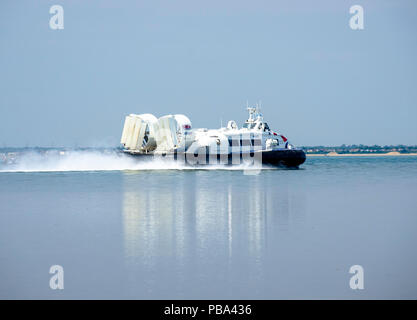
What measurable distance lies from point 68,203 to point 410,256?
14.0 metres

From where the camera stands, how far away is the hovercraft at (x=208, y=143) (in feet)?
141

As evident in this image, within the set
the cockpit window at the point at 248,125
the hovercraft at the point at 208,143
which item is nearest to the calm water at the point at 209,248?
the hovercraft at the point at 208,143

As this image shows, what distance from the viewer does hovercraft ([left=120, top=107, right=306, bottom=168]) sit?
43125 millimetres

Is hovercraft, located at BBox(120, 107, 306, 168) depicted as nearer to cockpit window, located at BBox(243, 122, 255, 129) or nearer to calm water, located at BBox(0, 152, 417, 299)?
cockpit window, located at BBox(243, 122, 255, 129)

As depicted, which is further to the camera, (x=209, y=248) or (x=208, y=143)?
(x=208, y=143)

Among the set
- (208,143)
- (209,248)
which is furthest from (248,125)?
(209,248)

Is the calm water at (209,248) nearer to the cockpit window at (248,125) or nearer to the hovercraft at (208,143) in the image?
the hovercraft at (208,143)

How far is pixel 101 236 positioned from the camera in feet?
41.8

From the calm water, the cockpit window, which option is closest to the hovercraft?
→ the cockpit window

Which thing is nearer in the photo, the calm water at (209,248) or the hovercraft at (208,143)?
the calm water at (209,248)

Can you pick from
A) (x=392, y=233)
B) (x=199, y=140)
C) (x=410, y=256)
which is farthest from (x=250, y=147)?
(x=410, y=256)

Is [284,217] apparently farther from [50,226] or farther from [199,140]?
[199,140]

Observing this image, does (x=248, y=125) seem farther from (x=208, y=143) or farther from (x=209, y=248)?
(x=209, y=248)

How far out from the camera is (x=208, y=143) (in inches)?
1802
